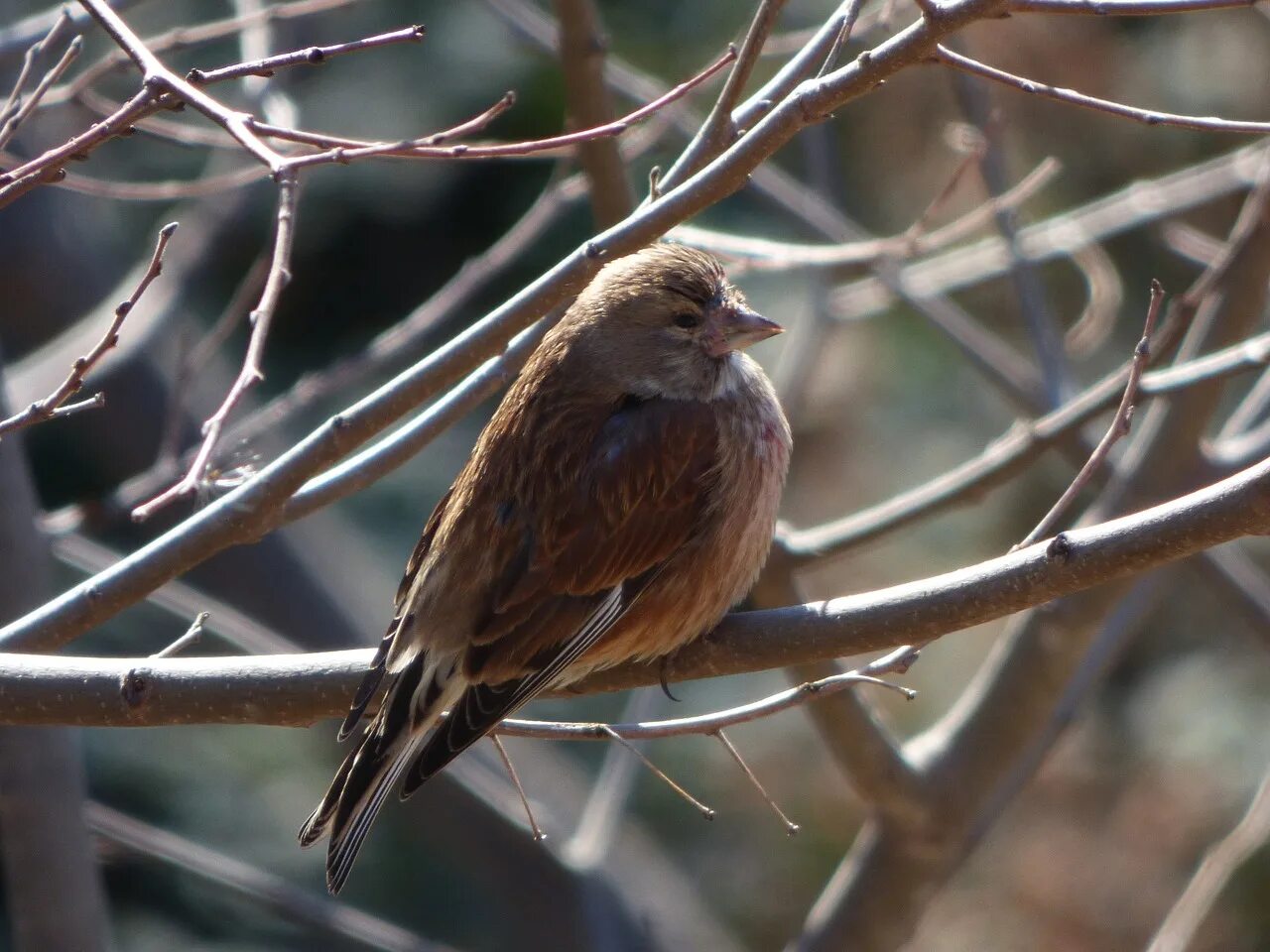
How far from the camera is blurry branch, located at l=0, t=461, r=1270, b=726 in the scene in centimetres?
282

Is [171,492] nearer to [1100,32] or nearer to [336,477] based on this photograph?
[336,477]

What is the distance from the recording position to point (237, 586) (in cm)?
668

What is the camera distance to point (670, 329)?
14.8 feet

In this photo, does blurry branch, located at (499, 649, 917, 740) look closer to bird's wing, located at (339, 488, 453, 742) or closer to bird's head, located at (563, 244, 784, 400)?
bird's wing, located at (339, 488, 453, 742)

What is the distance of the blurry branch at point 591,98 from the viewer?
450 cm

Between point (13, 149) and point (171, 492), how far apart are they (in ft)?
15.0

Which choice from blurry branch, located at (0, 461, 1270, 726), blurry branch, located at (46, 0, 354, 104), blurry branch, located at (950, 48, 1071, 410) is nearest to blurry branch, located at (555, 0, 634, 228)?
blurry branch, located at (46, 0, 354, 104)

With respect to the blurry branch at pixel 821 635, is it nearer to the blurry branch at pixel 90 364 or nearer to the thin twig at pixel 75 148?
the blurry branch at pixel 90 364

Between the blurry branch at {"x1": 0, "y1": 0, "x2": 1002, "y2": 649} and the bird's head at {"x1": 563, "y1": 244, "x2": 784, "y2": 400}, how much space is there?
1.27 metres

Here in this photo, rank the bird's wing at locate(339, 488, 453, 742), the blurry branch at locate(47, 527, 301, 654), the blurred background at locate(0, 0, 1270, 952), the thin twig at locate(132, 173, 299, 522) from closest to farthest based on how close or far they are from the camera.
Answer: the thin twig at locate(132, 173, 299, 522) → the bird's wing at locate(339, 488, 453, 742) → the blurry branch at locate(47, 527, 301, 654) → the blurred background at locate(0, 0, 1270, 952)

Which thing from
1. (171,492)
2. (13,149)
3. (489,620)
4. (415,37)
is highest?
(13,149)

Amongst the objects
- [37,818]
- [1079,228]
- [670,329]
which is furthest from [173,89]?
[1079,228]

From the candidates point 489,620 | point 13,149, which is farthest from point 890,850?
point 13,149

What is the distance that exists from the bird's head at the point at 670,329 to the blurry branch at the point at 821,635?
1.30 meters
